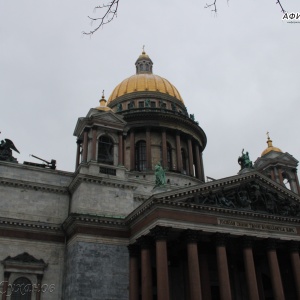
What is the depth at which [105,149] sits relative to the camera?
34250mm

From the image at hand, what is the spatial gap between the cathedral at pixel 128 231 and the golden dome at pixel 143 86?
633 inches

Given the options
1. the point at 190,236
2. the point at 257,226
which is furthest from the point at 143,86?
the point at 190,236

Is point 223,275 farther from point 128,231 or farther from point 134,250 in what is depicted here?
point 128,231

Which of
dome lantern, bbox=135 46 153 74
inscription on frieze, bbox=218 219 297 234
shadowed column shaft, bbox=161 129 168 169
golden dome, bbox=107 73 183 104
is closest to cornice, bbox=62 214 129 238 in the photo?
inscription on frieze, bbox=218 219 297 234

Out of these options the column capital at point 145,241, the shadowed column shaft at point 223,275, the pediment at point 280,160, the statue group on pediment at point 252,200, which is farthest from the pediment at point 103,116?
the pediment at point 280,160

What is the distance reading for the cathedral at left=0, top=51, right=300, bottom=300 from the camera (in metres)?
26.4

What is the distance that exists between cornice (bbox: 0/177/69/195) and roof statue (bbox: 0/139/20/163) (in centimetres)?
242

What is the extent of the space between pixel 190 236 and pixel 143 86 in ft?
91.0

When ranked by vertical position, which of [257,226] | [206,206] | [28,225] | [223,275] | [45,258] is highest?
[206,206]

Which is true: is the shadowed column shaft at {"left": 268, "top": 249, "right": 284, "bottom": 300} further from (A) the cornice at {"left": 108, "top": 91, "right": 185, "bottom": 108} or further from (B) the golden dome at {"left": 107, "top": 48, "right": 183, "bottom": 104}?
(B) the golden dome at {"left": 107, "top": 48, "right": 183, "bottom": 104}

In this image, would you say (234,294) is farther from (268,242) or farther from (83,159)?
(83,159)

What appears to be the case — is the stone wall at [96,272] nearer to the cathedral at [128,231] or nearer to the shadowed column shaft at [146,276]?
the cathedral at [128,231]

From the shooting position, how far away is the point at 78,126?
115 ft

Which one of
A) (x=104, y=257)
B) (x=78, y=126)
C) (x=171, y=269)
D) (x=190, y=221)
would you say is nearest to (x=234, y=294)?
(x=171, y=269)
